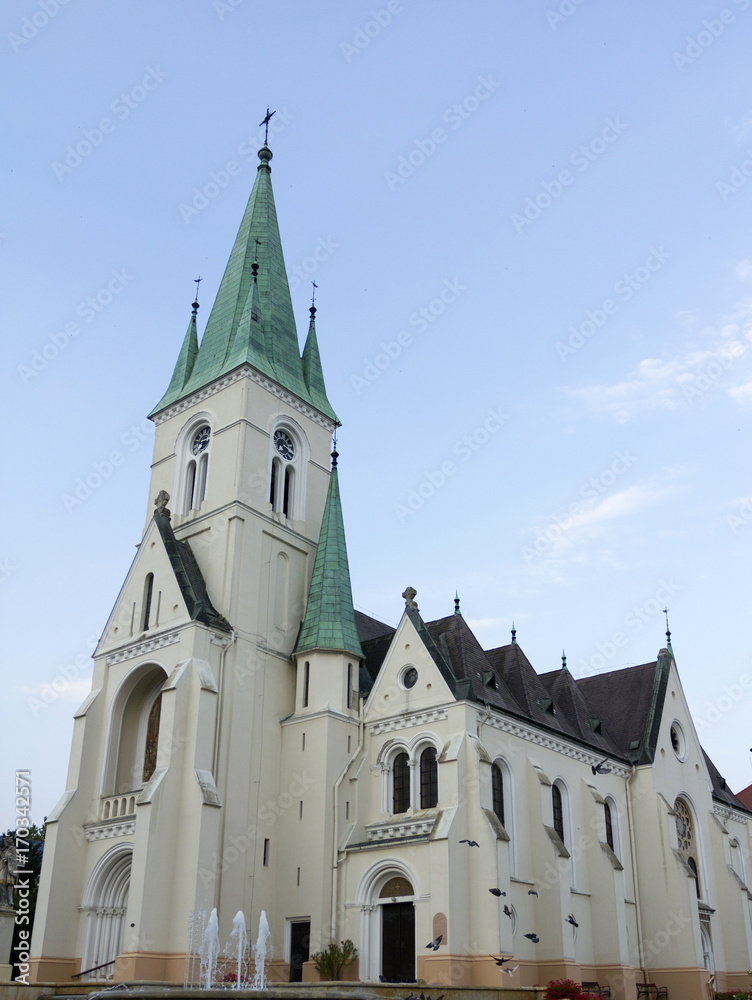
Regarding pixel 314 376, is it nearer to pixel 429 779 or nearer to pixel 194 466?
pixel 194 466

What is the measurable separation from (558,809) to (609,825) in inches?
147

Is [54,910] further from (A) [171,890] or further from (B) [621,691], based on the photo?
(B) [621,691]

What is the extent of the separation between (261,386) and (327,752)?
48.4 ft

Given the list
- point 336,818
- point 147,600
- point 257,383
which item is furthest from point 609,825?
point 257,383

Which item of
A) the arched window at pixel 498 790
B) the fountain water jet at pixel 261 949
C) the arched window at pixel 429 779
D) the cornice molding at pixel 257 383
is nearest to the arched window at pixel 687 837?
the arched window at pixel 498 790

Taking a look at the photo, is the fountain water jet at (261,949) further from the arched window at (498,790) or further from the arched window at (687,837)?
the arched window at (687,837)

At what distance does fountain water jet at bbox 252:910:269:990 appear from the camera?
29.1 meters

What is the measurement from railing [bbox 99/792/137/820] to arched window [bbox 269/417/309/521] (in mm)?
11845

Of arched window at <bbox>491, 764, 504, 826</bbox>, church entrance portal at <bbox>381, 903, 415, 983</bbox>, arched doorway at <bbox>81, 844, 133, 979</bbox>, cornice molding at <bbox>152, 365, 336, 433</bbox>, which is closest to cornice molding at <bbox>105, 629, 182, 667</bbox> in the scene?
arched doorway at <bbox>81, 844, 133, 979</bbox>

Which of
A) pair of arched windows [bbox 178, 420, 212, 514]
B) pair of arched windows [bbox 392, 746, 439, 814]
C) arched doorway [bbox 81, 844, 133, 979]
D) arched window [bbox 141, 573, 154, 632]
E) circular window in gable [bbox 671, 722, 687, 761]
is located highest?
pair of arched windows [bbox 178, 420, 212, 514]

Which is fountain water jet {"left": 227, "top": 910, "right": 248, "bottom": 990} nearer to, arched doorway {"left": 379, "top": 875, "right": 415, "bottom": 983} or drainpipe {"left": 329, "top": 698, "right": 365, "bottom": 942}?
drainpipe {"left": 329, "top": 698, "right": 365, "bottom": 942}

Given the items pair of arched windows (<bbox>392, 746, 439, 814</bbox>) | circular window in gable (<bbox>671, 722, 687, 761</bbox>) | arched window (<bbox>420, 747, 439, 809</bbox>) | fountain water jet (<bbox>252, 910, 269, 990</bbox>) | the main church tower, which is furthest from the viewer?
circular window in gable (<bbox>671, 722, 687, 761</bbox>)

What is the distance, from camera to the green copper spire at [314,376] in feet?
137

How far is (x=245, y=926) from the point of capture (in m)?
30.3
